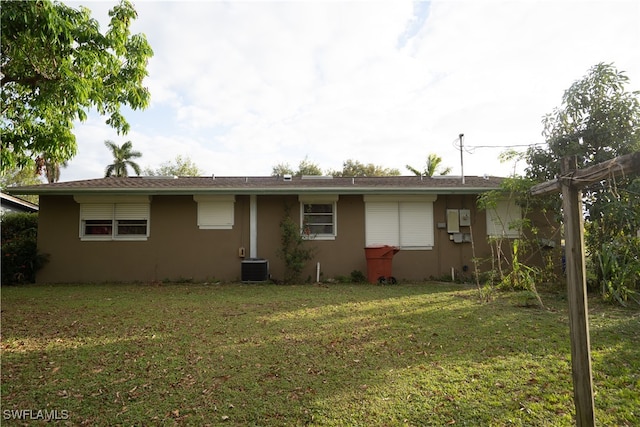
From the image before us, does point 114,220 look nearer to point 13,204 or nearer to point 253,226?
point 253,226

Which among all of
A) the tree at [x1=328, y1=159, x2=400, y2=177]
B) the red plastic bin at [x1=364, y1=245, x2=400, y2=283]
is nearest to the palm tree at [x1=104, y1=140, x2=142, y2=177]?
the tree at [x1=328, y1=159, x2=400, y2=177]

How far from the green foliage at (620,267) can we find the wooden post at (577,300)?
4787mm

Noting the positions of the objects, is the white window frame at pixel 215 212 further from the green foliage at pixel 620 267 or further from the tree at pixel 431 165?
the tree at pixel 431 165

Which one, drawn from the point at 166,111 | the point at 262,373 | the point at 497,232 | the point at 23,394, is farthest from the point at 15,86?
the point at 497,232

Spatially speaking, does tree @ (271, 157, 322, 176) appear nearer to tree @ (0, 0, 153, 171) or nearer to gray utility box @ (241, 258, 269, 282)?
gray utility box @ (241, 258, 269, 282)

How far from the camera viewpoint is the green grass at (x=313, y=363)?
2.76m

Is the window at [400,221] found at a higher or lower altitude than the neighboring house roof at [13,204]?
lower

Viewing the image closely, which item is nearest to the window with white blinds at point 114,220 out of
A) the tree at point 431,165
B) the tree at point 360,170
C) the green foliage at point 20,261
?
the green foliage at point 20,261

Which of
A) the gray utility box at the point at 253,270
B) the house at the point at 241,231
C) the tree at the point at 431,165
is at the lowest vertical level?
the gray utility box at the point at 253,270

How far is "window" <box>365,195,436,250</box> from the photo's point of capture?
33.0 ft

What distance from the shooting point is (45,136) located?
5598 millimetres

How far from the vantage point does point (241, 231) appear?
996cm

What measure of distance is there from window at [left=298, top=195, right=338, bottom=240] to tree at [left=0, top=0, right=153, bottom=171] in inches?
203

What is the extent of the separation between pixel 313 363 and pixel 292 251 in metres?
5.91
